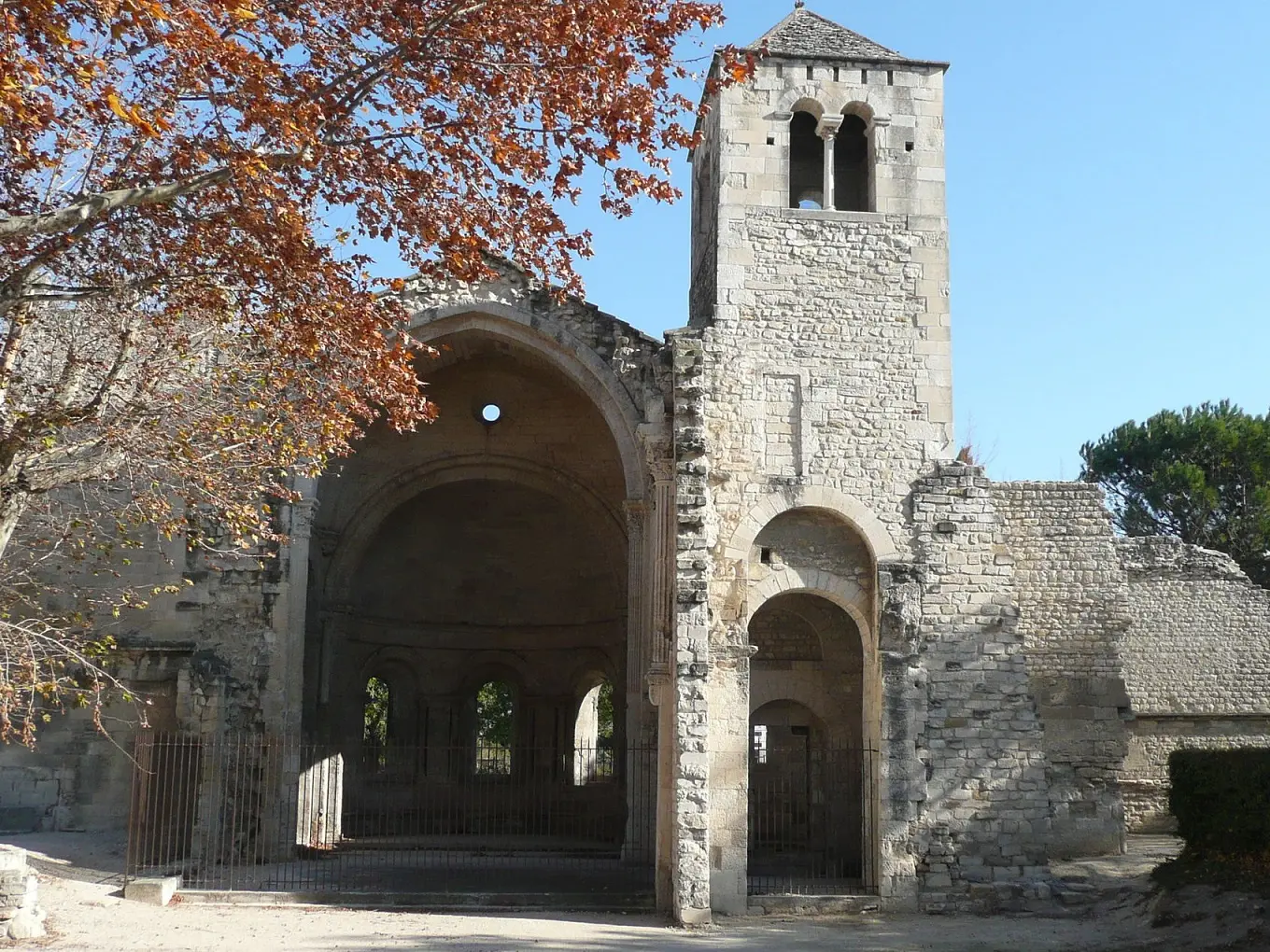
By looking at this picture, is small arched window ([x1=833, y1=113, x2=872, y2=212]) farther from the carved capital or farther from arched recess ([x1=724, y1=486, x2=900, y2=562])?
arched recess ([x1=724, y1=486, x2=900, y2=562])

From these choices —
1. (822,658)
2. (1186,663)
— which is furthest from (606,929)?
(1186,663)

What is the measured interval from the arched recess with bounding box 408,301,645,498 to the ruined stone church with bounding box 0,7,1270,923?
0.13 feet

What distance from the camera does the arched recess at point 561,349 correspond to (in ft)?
51.8

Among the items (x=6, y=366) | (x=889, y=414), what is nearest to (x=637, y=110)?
(x=6, y=366)

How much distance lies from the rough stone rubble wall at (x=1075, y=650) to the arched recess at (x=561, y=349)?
5.16m

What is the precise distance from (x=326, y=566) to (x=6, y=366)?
8930 millimetres

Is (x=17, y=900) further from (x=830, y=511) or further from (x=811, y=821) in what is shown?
(x=811, y=821)

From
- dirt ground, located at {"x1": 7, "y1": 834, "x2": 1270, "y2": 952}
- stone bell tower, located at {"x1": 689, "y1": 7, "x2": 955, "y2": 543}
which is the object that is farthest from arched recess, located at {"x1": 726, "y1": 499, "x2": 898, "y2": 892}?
dirt ground, located at {"x1": 7, "y1": 834, "x2": 1270, "y2": 952}

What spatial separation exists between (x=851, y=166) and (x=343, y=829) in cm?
1186

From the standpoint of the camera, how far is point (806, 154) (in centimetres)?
1639

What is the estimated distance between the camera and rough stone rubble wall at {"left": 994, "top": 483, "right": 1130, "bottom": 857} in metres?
16.9

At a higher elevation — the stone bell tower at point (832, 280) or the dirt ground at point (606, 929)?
the stone bell tower at point (832, 280)

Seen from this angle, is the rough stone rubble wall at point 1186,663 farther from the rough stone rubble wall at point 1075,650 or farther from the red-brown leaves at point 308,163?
the red-brown leaves at point 308,163

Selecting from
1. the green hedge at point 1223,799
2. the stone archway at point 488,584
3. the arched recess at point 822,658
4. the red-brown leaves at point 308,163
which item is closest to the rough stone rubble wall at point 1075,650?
the arched recess at point 822,658
